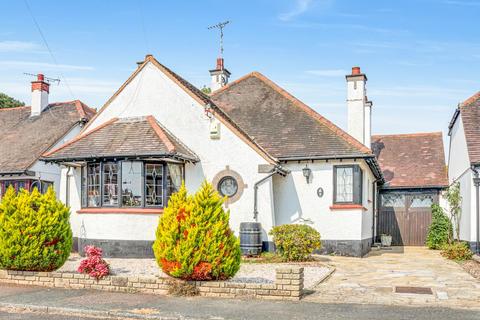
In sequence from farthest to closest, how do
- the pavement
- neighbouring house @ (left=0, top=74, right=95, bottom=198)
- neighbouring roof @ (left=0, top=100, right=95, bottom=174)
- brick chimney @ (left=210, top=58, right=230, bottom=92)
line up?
brick chimney @ (left=210, top=58, right=230, bottom=92)
neighbouring roof @ (left=0, top=100, right=95, bottom=174)
neighbouring house @ (left=0, top=74, right=95, bottom=198)
the pavement

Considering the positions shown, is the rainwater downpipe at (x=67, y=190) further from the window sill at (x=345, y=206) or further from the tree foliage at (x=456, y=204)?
the tree foliage at (x=456, y=204)

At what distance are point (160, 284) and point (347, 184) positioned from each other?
9.68 m

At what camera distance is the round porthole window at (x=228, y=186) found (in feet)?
62.4

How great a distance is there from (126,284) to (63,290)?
134 cm

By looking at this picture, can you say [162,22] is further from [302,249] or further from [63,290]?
[302,249]

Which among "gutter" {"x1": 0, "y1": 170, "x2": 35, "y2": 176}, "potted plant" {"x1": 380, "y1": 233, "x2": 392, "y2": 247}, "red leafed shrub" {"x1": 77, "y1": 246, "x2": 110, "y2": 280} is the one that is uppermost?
"gutter" {"x1": 0, "y1": 170, "x2": 35, "y2": 176}

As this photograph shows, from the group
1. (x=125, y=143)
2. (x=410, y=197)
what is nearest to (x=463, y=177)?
(x=410, y=197)

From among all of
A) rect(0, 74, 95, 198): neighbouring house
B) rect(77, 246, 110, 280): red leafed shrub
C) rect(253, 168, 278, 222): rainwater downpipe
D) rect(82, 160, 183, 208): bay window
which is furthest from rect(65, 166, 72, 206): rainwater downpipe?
rect(77, 246, 110, 280): red leafed shrub

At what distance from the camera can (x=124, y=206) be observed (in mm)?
18250

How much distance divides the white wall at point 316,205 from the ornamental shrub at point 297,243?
2.30m

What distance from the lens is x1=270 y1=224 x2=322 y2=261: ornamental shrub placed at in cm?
1670

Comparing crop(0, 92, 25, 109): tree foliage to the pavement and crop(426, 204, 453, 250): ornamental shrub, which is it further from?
the pavement

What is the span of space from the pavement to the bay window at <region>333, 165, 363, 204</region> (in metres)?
9.25

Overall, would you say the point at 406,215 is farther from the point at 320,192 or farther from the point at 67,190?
the point at 67,190
